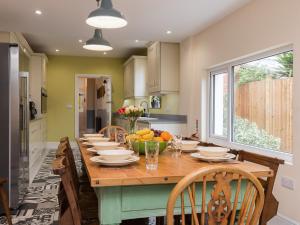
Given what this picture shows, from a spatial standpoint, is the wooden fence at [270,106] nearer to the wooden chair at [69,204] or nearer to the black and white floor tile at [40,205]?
the wooden chair at [69,204]

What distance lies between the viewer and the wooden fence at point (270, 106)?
327 centimetres

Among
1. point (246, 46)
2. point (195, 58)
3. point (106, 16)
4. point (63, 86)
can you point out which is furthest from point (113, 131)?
point (63, 86)

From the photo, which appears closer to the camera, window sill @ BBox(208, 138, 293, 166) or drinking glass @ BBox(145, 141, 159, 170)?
drinking glass @ BBox(145, 141, 159, 170)

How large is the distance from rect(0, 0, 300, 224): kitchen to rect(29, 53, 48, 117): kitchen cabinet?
0.02m

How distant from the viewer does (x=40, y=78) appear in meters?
7.16

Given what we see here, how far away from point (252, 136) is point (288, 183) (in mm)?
976

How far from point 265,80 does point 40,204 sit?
3058mm

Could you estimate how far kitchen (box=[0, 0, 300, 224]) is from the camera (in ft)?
10.6

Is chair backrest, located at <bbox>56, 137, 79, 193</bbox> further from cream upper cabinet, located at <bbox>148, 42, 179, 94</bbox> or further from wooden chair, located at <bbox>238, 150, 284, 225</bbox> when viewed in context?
cream upper cabinet, located at <bbox>148, 42, 179, 94</bbox>

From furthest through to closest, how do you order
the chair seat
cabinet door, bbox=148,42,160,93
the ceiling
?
cabinet door, bbox=148,42,160,93 → the ceiling → the chair seat

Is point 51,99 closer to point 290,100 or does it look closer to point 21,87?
point 21,87

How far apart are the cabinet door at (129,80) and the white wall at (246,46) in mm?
2168

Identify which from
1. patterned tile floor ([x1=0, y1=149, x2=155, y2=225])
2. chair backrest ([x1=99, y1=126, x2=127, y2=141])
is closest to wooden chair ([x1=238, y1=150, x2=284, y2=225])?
patterned tile floor ([x1=0, y1=149, x2=155, y2=225])

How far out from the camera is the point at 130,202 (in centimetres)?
154
